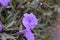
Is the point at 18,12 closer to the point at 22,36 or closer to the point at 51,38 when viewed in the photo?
the point at 22,36

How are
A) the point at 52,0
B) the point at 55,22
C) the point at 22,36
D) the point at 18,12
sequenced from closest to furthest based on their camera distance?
the point at 22,36, the point at 18,12, the point at 55,22, the point at 52,0

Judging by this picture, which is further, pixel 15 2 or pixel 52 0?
pixel 52 0

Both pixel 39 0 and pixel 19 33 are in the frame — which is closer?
pixel 19 33

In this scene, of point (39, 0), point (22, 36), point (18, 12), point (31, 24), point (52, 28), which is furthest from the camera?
point (52, 28)

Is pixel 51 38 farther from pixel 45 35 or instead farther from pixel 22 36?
pixel 22 36

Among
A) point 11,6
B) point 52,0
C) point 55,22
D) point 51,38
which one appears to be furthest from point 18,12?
point 52,0

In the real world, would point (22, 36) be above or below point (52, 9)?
below

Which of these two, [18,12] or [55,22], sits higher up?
[55,22]

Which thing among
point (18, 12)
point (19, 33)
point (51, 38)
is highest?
point (18, 12)

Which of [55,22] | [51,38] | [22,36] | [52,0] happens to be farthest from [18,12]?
[52,0]

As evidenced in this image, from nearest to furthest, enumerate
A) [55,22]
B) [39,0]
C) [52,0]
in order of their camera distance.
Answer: [39,0], [55,22], [52,0]
